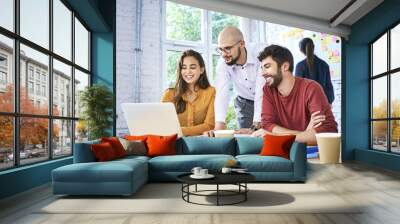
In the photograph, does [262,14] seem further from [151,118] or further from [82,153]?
[82,153]

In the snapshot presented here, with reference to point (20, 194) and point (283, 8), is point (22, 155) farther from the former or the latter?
point (283, 8)

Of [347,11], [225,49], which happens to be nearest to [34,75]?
[225,49]

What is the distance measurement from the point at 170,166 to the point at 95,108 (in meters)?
2.53

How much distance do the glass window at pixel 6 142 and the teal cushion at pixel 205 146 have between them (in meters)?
2.74

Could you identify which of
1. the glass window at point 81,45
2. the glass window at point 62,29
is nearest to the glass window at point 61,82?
the glass window at point 62,29

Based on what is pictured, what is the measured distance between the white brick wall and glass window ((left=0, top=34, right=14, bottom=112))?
4.14m

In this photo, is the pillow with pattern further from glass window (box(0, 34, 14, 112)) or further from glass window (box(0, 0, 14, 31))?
glass window (box(0, 0, 14, 31))

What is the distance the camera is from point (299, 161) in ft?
19.6

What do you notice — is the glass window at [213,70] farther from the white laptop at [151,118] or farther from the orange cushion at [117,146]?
the orange cushion at [117,146]

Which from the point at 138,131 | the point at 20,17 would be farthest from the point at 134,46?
the point at 20,17

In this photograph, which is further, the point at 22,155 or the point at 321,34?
the point at 321,34

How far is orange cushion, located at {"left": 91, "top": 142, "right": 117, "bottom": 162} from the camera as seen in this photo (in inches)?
221

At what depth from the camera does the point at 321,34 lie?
9.86m

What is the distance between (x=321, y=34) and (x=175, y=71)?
3776 mm
